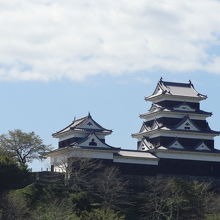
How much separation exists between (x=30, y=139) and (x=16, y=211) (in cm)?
1336

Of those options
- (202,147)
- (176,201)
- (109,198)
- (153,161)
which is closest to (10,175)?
(109,198)

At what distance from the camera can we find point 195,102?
53.1m

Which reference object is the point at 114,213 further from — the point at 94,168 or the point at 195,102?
the point at 195,102

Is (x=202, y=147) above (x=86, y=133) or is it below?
below

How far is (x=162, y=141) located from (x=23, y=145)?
8313 millimetres

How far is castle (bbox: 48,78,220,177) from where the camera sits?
1909 inches

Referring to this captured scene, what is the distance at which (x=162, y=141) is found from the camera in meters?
51.0

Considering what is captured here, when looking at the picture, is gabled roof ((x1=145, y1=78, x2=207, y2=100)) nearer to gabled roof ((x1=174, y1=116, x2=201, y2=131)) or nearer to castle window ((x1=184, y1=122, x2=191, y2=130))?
gabled roof ((x1=174, y1=116, x2=201, y2=131))

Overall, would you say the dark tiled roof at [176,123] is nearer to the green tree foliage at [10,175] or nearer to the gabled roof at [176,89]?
the gabled roof at [176,89]

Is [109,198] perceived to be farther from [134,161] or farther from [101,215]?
[134,161]

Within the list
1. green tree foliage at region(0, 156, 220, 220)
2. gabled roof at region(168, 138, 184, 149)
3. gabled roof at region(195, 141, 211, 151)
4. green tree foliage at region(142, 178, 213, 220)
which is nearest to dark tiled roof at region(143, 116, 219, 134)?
gabled roof at region(168, 138, 184, 149)

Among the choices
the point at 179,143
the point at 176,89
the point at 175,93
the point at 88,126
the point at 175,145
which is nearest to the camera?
the point at 88,126

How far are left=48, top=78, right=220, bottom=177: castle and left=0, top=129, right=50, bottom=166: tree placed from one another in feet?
3.50

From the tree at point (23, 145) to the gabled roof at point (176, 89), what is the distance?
24.5ft
